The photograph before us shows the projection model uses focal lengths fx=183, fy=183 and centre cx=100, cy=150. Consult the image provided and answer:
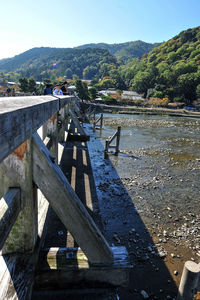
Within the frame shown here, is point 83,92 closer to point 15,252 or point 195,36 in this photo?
point 15,252

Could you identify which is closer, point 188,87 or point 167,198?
point 167,198

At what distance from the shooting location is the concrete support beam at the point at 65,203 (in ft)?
5.16

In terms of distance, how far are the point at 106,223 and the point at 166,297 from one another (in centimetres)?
234

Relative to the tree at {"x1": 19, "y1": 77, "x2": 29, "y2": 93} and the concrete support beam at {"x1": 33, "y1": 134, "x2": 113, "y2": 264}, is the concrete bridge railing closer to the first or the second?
the concrete support beam at {"x1": 33, "y1": 134, "x2": 113, "y2": 264}

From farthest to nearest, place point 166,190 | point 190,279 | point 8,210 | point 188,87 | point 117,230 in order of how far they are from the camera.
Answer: point 188,87
point 166,190
point 117,230
point 190,279
point 8,210

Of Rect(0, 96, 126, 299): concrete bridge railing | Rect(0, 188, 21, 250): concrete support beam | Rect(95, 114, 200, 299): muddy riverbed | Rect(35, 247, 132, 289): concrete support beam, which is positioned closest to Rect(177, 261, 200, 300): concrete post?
Rect(35, 247, 132, 289): concrete support beam

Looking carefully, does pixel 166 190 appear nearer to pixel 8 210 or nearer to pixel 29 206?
pixel 29 206

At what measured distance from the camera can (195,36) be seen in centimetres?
12762

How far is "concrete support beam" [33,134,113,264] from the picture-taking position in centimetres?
157

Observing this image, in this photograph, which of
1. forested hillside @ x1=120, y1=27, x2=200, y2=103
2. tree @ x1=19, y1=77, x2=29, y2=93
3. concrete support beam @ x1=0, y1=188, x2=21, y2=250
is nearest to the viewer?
concrete support beam @ x1=0, y1=188, x2=21, y2=250

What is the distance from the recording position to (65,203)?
1.70m

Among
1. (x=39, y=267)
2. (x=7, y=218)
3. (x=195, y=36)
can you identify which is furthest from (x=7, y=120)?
(x=195, y=36)

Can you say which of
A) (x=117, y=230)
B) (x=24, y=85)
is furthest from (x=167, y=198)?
(x=24, y=85)

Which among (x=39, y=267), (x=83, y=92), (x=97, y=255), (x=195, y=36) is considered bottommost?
(x=39, y=267)
